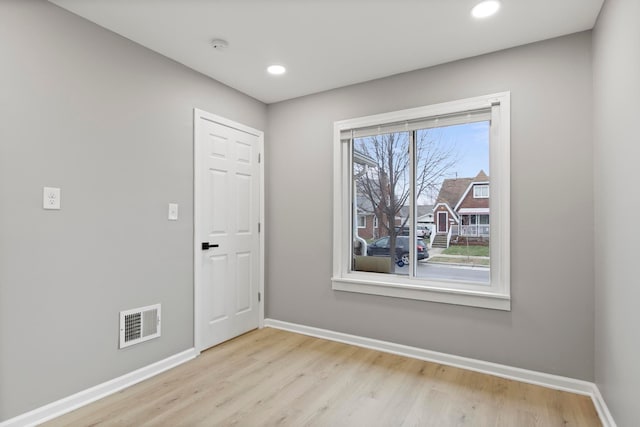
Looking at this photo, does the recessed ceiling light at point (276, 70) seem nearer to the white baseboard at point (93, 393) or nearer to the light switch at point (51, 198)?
the light switch at point (51, 198)

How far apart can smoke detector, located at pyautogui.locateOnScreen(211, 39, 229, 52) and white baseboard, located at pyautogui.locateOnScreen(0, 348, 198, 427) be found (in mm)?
2469

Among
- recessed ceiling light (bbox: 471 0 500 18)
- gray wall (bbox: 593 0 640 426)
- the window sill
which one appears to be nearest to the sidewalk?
the window sill

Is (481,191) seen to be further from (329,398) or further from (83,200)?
(83,200)

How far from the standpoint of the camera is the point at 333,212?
337 cm

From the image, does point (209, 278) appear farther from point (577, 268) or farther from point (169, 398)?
point (577, 268)

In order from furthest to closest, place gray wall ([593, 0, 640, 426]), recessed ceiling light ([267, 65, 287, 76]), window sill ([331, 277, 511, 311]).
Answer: recessed ceiling light ([267, 65, 287, 76]), window sill ([331, 277, 511, 311]), gray wall ([593, 0, 640, 426])

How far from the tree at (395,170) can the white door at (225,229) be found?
116 centimetres

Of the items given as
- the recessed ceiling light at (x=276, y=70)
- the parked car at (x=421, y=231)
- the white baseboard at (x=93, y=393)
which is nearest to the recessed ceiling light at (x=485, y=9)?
the recessed ceiling light at (x=276, y=70)

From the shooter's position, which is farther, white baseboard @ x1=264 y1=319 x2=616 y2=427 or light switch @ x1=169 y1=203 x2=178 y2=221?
light switch @ x1=169 y1=203 x2=178 y2=221

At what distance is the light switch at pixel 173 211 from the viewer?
8.91ft

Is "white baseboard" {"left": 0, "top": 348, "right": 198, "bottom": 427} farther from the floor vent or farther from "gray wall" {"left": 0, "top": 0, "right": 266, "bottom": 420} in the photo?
the floor vent

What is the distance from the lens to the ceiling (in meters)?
2.06

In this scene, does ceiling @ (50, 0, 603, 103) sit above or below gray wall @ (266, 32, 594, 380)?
above

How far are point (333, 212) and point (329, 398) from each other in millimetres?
1682
